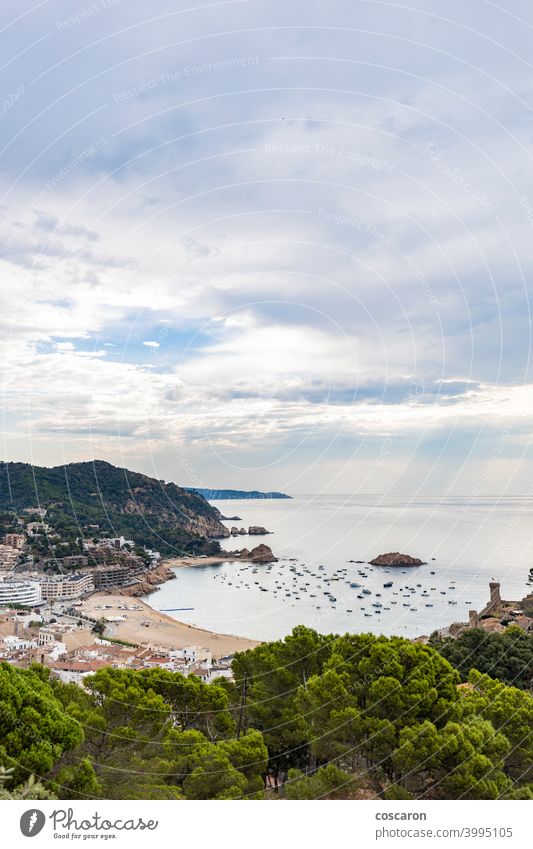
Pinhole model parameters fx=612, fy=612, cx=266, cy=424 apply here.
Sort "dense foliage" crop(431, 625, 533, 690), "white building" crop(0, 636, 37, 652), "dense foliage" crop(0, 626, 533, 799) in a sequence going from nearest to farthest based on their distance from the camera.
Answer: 1. "dense foliage" crop(0, 626, 533, 799)
2. "dense foliage" crop(431, 625, 533, 690)
3. "white building" crop(0, 636, 37, 652)

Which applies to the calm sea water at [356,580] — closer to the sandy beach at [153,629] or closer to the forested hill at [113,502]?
the sandy beach at [153,629]

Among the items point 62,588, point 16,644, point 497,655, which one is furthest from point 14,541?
point 497,655

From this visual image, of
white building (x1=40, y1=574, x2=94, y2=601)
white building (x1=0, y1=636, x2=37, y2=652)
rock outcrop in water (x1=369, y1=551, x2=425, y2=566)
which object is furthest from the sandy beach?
rock outcrop in water (x1=369, y1=551, x2=425, y2=566)

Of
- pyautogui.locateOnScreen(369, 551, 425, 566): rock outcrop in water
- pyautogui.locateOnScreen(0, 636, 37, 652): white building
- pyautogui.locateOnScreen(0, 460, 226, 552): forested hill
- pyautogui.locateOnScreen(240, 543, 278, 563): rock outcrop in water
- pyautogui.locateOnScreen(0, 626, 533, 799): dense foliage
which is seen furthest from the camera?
pyautogui.locateOnScreen(0, 460, 226, 552): forested hill

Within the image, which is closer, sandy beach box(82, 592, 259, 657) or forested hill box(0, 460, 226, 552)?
sandy beach box(82, 592, 259, 657)

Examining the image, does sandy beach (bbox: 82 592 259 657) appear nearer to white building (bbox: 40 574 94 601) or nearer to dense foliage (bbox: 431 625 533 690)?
white building (bbox: 40 574 94 601)

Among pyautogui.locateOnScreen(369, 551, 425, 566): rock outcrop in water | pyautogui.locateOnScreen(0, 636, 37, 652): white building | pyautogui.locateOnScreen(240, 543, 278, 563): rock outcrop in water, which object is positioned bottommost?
pyautogui.locateOnScreen(369, 551, 425, 566): rock outcrop in water

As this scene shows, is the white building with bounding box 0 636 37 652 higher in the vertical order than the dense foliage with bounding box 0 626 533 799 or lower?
lower

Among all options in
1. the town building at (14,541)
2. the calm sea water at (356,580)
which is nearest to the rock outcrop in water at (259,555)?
the calm sea water at (356,580)
